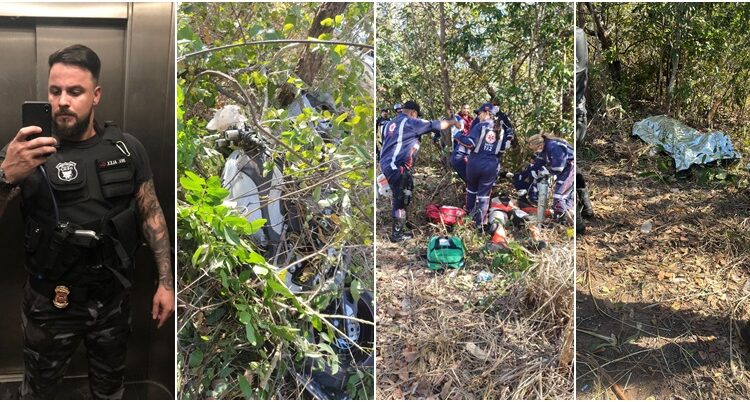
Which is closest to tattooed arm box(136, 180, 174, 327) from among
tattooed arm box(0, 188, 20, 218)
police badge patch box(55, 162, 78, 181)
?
police badge patch box(55, 162, 78, 181)

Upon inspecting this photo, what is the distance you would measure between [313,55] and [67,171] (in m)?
1.20

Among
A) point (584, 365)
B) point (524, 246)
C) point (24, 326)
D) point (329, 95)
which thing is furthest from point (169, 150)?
point (584, 365)

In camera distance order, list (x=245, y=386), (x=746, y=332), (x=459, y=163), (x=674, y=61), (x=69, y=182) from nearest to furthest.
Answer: (x=69, y=182), (x=245, y=386), (x=459, y=163), (x=746, y=332), (x=674, y=61)

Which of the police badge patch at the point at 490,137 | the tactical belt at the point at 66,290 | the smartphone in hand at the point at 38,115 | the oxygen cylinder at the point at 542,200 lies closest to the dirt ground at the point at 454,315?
the oxygen cylinder at the point at 542,200

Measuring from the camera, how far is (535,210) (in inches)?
117

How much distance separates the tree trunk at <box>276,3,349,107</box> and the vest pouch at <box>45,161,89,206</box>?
3.11ft

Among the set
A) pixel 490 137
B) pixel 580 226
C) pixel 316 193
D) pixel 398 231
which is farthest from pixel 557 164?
pixel 316 193

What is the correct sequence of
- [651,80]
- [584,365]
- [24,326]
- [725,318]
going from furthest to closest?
[651,80] → [725,318] → [584,365] → [24,326]

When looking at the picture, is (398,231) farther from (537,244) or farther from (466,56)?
(466,56)

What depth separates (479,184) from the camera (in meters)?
2.97

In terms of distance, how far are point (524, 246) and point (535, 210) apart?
183mm

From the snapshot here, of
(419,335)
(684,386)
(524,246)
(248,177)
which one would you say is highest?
(248,177)

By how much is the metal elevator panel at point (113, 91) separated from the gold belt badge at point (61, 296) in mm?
314

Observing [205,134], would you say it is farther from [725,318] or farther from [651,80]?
[725,318]
